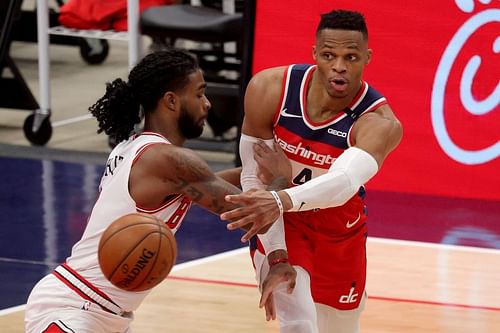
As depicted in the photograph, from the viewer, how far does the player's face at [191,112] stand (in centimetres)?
511

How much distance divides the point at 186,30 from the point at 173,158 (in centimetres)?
568

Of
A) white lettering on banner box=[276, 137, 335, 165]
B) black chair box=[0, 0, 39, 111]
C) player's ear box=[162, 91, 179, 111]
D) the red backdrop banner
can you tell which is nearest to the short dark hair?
white lettering on banner box=[276, 137, 335, 165]

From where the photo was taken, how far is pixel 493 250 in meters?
8.38

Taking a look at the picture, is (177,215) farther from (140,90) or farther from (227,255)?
(227,255)

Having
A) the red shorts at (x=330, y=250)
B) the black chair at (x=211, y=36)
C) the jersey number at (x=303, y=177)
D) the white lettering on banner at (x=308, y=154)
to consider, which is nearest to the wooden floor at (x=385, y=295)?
the red shorts at (x=330, y=250)

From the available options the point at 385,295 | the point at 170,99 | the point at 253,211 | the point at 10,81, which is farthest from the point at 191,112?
the point at 10,81

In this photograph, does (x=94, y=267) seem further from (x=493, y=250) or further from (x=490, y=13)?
(x=490, y=13)

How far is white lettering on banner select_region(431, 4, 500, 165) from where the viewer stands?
920 cm

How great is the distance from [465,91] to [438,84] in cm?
22

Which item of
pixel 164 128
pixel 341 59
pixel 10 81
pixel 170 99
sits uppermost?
pixel 341 59

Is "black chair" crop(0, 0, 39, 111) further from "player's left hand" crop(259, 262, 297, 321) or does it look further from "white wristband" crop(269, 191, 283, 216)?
"white wristband" crop(269, 191, 283, 216)

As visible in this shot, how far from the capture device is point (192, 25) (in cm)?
1048

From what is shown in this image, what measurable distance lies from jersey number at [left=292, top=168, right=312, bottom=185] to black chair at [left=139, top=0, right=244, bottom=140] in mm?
4809

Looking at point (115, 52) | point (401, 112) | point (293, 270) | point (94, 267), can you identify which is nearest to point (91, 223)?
point (94, 267)
